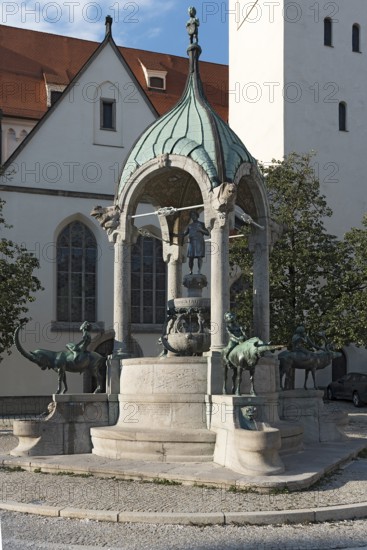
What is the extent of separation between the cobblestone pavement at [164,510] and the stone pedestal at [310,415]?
3252mm

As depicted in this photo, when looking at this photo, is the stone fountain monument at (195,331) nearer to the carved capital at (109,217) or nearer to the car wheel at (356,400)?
the carved capital at (109,217)

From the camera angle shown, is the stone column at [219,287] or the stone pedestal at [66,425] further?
the stone column at [219,287]

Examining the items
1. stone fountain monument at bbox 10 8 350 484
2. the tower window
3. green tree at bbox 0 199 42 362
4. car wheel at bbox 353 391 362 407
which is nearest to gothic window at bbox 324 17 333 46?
the tower window

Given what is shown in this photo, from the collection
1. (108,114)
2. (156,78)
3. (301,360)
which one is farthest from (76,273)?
(301,360)

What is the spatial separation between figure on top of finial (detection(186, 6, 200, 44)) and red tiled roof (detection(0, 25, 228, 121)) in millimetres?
21160

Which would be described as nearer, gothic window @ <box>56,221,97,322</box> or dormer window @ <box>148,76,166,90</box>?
gothic window @ <box>56,221,97,322</box>

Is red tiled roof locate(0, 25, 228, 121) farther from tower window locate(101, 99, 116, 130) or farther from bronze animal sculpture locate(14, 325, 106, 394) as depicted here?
bronze animal sculpture locate(14, 325, 106, 394)

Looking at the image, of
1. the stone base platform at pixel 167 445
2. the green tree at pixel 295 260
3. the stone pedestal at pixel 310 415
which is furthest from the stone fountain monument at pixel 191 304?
the green tree at pixel 295 260

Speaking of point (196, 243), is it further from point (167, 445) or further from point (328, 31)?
point (328, 31)

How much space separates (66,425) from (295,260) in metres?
13.9

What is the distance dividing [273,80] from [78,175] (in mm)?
9919

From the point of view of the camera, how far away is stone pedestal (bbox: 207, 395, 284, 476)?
34.0 ft

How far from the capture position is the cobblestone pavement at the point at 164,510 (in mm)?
7551

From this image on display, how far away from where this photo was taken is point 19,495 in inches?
375
